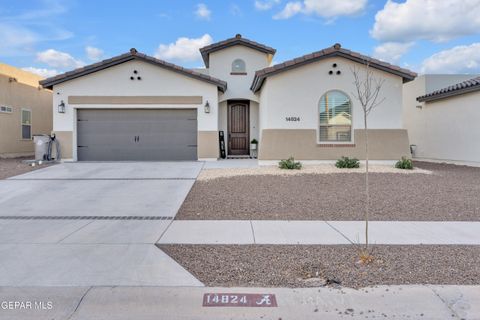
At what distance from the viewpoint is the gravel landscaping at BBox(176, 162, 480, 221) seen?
319 inches

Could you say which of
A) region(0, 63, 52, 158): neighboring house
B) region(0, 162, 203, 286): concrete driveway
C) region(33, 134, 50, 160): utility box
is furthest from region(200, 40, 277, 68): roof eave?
region(0, 63, 52, 158): neighboring house

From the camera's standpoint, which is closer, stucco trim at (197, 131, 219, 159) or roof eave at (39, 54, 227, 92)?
roof eave at (39, 54, 227, 92)

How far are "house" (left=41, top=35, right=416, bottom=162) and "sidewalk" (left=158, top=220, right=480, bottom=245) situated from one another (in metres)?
7.40

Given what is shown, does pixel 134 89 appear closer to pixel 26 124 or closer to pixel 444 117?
pixel 26 124

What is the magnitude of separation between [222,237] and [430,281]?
3.20 meters

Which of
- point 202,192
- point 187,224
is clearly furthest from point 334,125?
point 187,224

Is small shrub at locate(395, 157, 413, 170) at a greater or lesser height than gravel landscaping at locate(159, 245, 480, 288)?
greater

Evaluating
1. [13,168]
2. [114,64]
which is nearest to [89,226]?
[13,168]

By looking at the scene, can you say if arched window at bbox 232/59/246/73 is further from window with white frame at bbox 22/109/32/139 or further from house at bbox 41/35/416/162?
window with white frame at bbox 22/109/32/139

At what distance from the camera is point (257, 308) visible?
13.2 feet

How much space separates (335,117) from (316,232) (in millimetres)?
8900

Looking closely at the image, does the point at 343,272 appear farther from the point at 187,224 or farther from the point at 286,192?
the point at 286,192

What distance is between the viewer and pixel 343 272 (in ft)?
15.9

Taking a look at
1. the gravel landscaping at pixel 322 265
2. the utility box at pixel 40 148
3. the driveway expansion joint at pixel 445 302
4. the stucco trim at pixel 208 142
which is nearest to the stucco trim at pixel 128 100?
the stucco trim at pixel 208 142
